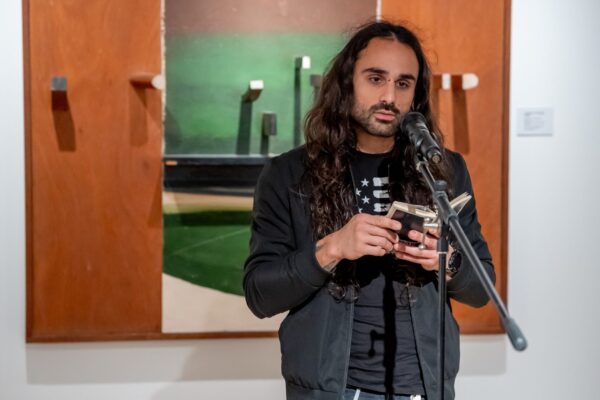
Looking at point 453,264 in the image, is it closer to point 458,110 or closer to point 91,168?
point 458,110

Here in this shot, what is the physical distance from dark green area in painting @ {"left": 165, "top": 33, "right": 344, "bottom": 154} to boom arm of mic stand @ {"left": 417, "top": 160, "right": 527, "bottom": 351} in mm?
1189

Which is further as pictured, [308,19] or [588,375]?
[588,375]

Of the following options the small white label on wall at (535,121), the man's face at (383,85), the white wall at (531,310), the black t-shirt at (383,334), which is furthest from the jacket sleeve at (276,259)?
the small white label on wall at (535,121)

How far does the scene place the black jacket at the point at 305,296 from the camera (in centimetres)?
163

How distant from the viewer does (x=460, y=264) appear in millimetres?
1656

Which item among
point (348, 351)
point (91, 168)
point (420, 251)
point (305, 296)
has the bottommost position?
point (348, 351)

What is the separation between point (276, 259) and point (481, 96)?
1.22 m

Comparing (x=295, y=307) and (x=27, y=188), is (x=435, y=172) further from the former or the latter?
(x=27, y=188)

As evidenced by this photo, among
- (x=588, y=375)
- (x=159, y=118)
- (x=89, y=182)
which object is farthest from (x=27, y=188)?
(x=588, y=375)

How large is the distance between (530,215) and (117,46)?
1462 mm

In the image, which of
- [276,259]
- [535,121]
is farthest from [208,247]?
[535,121]

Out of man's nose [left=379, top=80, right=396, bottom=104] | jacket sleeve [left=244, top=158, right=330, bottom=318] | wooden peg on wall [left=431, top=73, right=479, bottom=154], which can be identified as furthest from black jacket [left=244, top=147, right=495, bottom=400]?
wooden peg on wall [left=431, top=73, right=479, bottom=154]

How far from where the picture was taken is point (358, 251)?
4.98 ft

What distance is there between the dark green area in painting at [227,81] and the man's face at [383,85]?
70 centimetres
